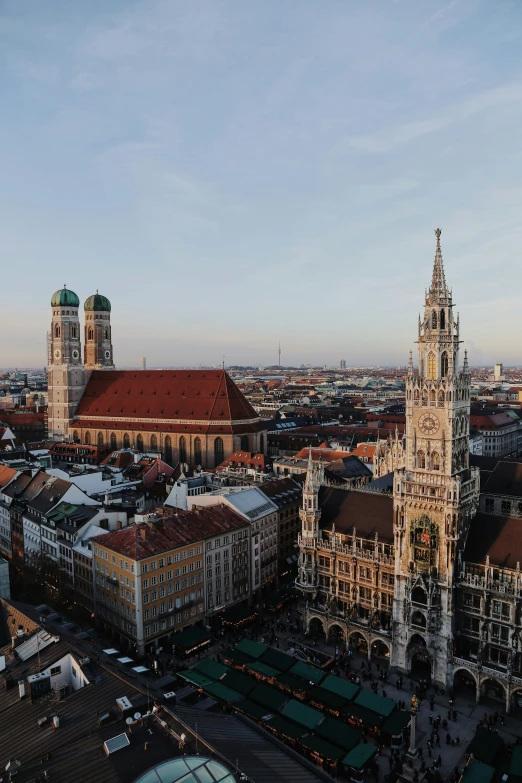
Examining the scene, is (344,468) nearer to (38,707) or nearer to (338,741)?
(338,741)

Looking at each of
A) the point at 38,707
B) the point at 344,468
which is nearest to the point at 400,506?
the point at 38,707

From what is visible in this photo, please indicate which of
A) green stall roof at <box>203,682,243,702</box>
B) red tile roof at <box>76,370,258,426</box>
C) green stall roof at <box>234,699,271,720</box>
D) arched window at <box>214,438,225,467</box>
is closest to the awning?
green stall roof at <box>203,682,243,702</box>

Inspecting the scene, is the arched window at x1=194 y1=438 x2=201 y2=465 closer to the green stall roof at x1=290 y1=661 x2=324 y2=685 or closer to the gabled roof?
the gabled roof

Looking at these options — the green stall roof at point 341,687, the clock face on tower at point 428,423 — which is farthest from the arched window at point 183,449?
the green stall roof at point 341,687

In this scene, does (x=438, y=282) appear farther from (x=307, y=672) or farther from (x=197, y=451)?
(x=197, y=451)

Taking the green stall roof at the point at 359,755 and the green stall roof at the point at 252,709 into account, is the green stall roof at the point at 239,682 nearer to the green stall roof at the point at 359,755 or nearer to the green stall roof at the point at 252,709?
the green stall roof at the point at 252,709

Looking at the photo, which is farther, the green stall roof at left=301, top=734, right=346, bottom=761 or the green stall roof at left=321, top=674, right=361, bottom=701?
the green stall roof at left=321, top=674, right=361, bottom=701
